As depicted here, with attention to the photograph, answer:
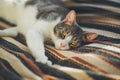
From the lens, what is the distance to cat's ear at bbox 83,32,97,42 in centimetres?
154

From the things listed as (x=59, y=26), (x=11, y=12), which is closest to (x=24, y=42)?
(x=59, y=26)

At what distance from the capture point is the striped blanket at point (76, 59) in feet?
4.00

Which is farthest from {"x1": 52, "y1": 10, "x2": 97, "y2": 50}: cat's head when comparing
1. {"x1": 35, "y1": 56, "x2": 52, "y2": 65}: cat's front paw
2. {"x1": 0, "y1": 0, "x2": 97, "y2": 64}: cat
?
{"x1": 35, "y1": 56, "x2": 52, "y2": 65}: cat's front paw

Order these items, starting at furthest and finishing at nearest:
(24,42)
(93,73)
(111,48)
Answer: (24,42), (111,48), (93,73)

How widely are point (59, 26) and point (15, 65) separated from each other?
381mm

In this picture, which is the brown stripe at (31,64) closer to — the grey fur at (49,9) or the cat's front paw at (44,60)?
the cat's front paw at (44,60)

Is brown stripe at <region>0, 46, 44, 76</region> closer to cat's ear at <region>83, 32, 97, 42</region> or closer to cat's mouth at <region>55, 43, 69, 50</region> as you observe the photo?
cat's mouth at <region>55, 43, 69, 50</region>

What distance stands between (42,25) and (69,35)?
0.54 feet

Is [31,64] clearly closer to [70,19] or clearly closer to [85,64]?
[85,64]

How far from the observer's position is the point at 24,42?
1.52 m

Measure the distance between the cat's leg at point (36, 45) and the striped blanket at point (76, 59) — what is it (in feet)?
0.09

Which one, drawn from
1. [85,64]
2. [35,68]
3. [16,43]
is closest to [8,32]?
[16,43]

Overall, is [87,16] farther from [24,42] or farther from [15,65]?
[15,65]

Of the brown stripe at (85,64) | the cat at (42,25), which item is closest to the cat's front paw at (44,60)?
the cat at (42,25)
